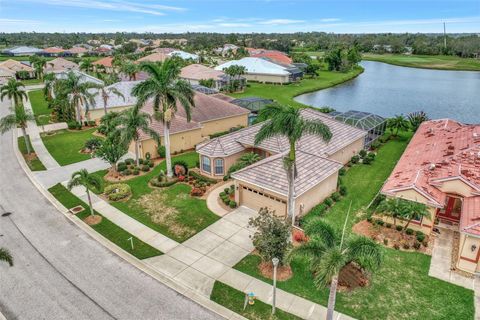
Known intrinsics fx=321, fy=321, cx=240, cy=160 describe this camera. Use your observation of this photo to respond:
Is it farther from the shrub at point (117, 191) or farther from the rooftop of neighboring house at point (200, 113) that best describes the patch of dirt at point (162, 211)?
the rooftop of neighboring house at point (200, 113)

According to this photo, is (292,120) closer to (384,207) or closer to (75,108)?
(384,207)

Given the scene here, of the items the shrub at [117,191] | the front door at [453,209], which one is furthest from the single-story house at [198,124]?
the front door at [453,209]

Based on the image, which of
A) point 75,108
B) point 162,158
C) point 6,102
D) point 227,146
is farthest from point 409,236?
point 6,102

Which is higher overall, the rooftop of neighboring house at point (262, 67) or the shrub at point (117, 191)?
the rooftop of neighboring house at point (262, 67)

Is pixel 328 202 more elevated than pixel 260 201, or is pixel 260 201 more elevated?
pixel 260 201

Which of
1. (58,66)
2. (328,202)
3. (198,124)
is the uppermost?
(58,66)

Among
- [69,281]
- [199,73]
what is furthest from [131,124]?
[199,73]

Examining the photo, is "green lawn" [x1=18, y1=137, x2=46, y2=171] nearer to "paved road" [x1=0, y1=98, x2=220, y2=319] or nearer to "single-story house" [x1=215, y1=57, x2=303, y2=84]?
"paved road" [x1=0, y1=98, x2=220, y2=319]

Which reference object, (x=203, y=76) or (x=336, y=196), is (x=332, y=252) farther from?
(x=203, y=76)
